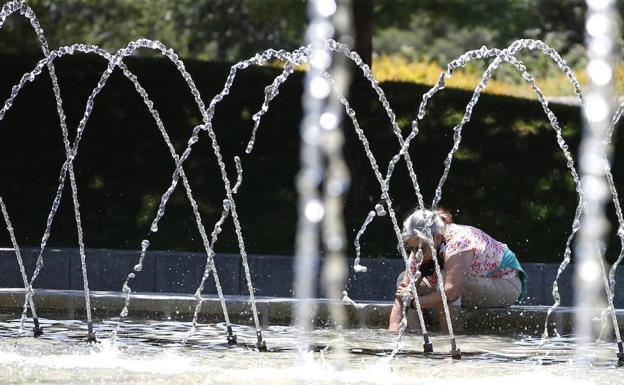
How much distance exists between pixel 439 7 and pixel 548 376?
1839cm

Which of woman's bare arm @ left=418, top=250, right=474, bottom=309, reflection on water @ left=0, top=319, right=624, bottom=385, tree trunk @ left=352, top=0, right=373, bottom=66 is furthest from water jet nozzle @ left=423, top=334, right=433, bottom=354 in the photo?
tree trunk @ left=352, top=0, right=373, bottom=66

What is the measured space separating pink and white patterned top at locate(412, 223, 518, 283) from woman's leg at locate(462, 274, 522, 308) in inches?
1.6

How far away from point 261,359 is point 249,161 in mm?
7593

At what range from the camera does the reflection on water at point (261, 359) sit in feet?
19.7

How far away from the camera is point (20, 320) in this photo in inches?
338

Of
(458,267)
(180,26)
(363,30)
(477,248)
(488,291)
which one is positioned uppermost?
(180,26)

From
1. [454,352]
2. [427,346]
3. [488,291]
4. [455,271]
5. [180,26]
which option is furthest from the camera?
[180,26]

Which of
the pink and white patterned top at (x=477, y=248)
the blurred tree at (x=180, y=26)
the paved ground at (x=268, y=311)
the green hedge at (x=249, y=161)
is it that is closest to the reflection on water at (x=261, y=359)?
the paved ground at (x=268, y=311)

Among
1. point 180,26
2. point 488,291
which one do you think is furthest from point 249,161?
point 180,26

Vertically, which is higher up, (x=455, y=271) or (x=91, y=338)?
(x=455, y=271)

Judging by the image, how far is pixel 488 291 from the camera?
26.6 feet

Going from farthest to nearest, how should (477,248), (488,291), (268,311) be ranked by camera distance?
1. (268,311)
2. (488,291)
3. (477,248)

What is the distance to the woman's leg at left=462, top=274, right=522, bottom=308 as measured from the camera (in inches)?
318

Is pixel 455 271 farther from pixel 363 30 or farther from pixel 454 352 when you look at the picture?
pixel 363 30
